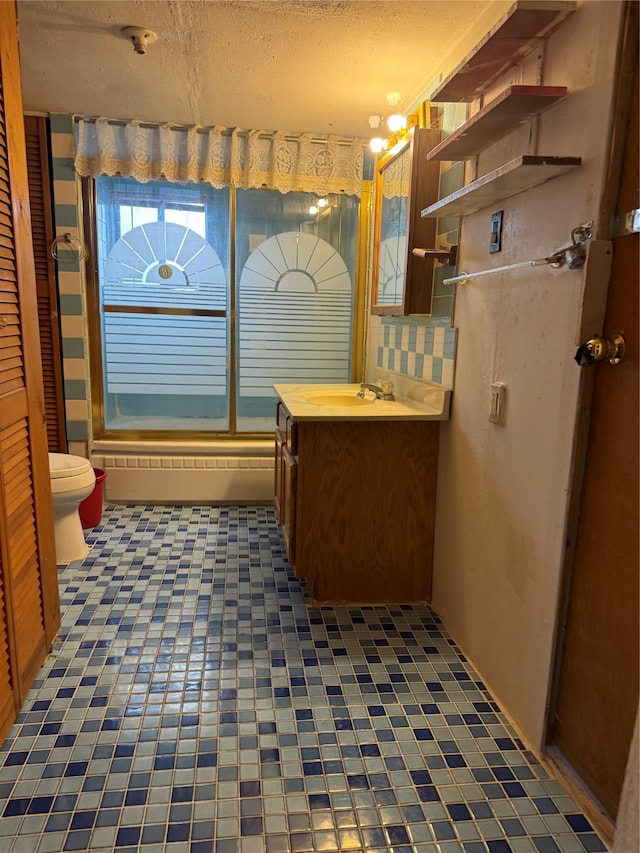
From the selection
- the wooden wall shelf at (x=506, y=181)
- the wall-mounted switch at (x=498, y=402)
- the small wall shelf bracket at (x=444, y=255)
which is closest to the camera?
the wooden wall shelf at (x=506, y=181)

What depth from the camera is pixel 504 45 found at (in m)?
1.51

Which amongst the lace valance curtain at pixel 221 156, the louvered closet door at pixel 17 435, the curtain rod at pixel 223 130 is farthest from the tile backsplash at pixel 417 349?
the louvered closet door at pixel 17 435

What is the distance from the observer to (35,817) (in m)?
1.27

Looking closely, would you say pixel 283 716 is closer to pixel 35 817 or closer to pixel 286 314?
pixel 35 817

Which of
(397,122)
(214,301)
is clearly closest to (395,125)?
(397,122)

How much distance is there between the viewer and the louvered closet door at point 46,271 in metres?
3.07

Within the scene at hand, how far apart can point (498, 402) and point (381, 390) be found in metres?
1.03

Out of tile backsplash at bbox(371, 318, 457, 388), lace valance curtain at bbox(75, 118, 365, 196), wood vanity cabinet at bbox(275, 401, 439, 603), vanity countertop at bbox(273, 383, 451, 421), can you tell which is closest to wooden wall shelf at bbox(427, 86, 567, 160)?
tile backsplash at bbox(371, 318, 457, 388)

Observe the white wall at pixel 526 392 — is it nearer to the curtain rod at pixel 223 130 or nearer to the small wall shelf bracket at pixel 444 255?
the small wall shelf bracket at pixel 444 255

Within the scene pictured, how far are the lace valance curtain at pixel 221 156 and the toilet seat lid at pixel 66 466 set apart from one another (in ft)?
5.24

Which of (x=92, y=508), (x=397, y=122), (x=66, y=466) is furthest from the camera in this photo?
(x=92, y=508)

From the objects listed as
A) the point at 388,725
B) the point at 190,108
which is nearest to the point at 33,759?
the point at 388,725

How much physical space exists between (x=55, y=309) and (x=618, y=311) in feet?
9.87

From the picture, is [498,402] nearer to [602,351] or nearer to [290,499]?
[602,351]
